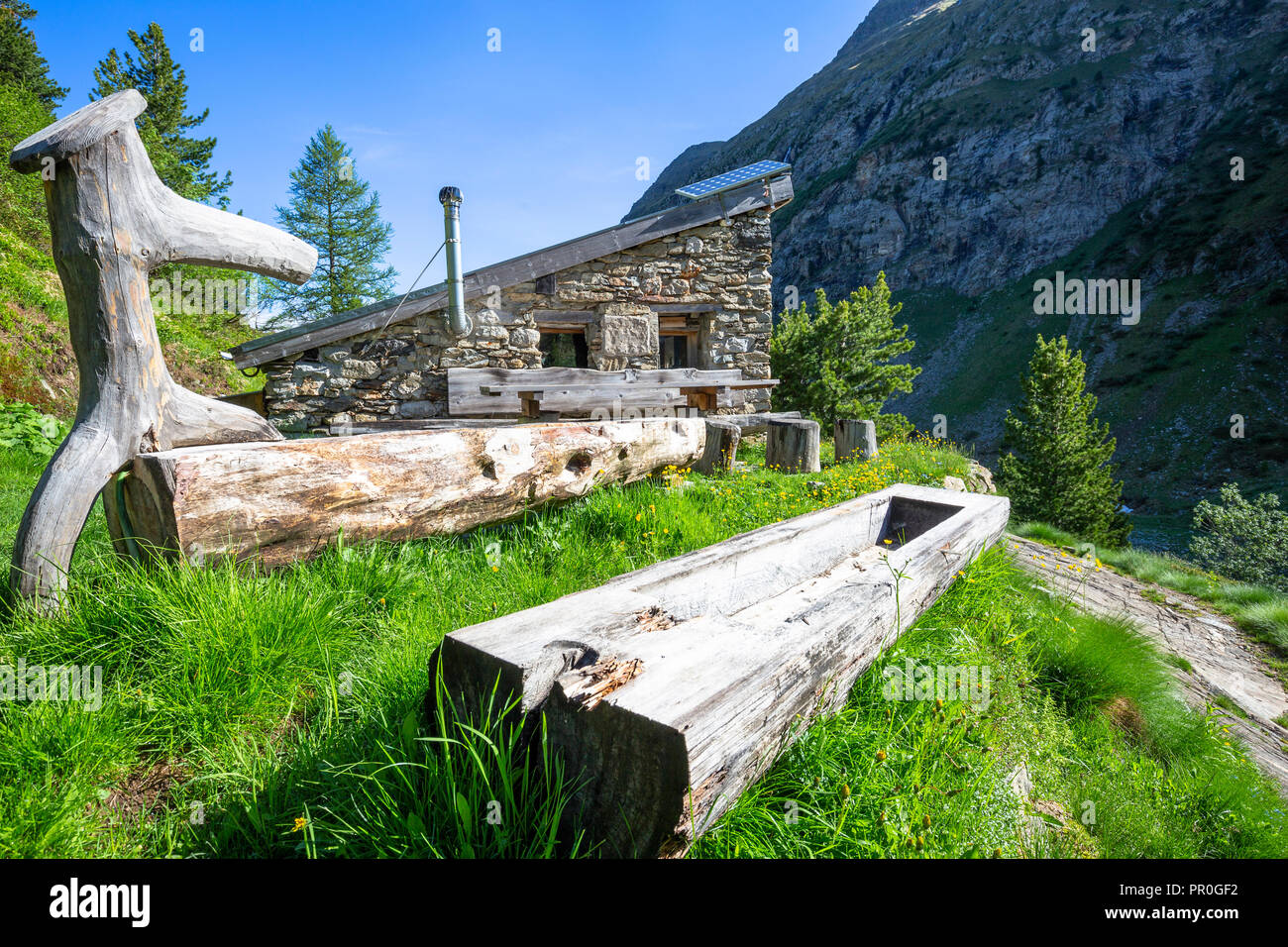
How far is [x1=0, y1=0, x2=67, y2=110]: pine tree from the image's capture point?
57.6 feet

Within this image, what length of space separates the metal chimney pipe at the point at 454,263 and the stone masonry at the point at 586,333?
0.22 metres

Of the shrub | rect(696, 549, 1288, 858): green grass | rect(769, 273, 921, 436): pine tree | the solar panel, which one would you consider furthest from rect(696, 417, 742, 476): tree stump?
the shrub

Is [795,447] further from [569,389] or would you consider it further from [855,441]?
[569,389]

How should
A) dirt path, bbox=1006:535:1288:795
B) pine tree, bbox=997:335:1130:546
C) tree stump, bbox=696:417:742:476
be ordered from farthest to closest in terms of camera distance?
pine tree, bbox=997:335:1130:546, tree stump, bbox=696:417:742:476, dirt path, bbox=1006:535:1288:795

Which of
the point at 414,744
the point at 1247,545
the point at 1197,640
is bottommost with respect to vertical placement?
the point at 1247,545

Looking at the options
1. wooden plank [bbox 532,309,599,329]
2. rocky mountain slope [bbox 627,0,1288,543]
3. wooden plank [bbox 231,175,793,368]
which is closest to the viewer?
wooden plank [bbox 231,175,793,368]

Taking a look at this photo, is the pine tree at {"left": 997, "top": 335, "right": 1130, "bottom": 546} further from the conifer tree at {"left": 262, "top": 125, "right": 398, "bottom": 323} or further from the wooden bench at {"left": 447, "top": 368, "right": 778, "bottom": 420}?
the conifer tree at {"left": 262, "top": 125, "right": 398, "bottom": 323}

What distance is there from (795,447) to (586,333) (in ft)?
12.7

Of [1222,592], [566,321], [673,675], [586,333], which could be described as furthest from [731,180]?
[673,675]

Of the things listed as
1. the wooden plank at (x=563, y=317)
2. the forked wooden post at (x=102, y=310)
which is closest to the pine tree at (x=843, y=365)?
the wooden plank at (x=563, y=317)

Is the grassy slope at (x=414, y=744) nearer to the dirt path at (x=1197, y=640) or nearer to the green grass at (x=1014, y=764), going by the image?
the green grass at (x=1014, y=764)

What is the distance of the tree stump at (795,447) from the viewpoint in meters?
6.11

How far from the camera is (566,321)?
8.21 meters

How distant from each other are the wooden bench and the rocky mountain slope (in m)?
24.4
